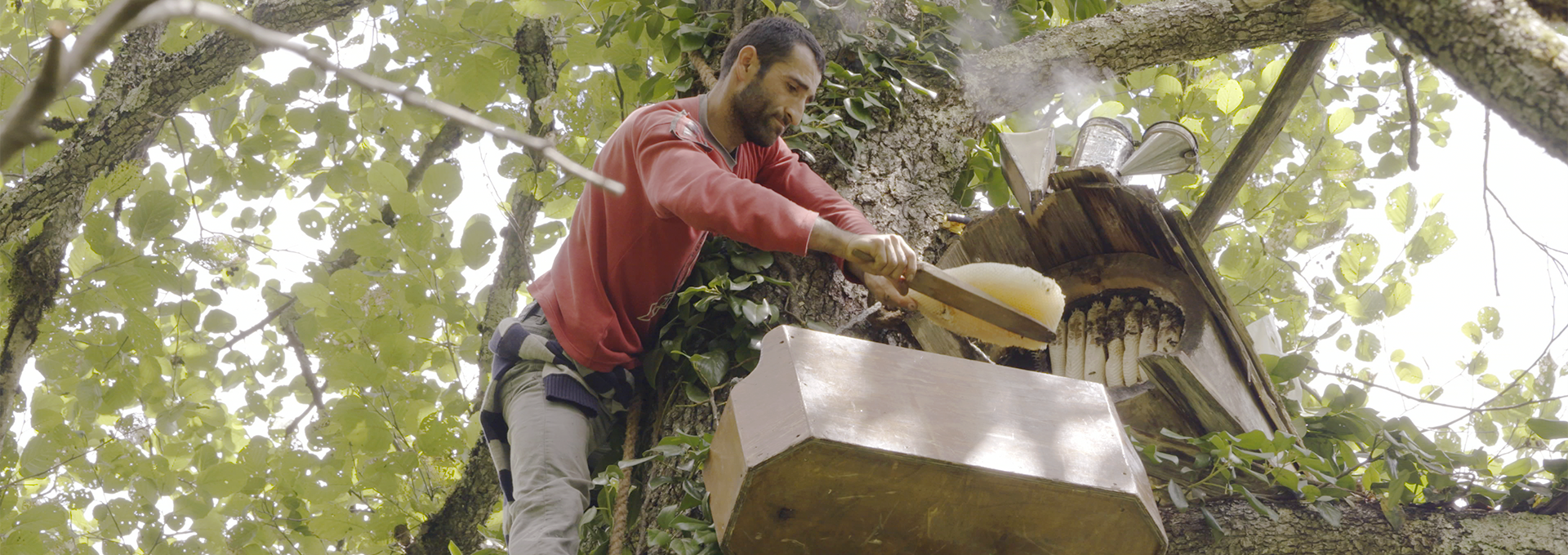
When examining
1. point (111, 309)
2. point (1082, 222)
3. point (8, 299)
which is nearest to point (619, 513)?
point (1082, 222)

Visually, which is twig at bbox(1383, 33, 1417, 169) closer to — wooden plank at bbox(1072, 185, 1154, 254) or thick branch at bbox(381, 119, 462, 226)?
wooden plank at bbox(1072, 185, 1154, 254)

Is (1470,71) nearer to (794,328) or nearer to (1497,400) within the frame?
(794,328)

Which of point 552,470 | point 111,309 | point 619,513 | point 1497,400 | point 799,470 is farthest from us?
point 1497,400

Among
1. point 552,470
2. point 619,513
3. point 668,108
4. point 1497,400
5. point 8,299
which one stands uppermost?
point 8,299

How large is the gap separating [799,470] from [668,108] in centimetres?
100

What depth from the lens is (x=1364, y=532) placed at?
178cm

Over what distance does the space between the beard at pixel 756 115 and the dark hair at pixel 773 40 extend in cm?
5

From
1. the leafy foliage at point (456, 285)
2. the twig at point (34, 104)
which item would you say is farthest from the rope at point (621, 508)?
the twig at point (34, 104)

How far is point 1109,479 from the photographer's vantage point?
1.39 metres

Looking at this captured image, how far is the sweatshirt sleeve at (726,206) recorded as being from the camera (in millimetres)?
1750

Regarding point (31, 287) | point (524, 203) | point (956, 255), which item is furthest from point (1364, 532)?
point (31, 287)

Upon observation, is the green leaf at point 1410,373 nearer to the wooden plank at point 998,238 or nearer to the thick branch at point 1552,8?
the wooden plank at point 998,238

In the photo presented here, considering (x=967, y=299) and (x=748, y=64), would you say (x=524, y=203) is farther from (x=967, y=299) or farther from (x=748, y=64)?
(x=967, y=299)

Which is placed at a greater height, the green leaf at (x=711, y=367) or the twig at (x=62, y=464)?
the twig at (x=62, y=464)
